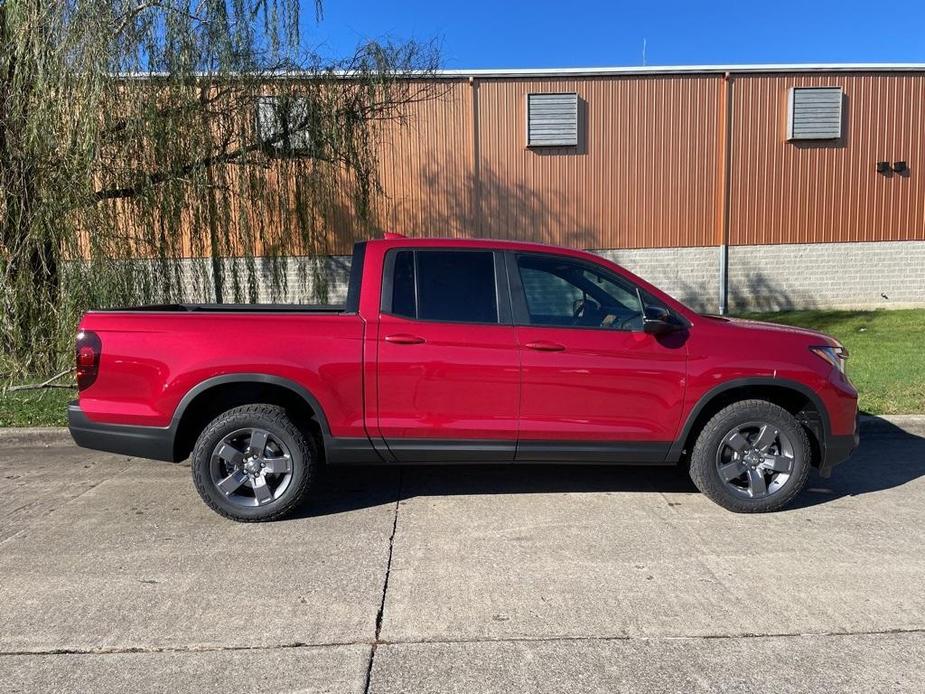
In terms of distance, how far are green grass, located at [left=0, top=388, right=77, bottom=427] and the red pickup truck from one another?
2.87 meters

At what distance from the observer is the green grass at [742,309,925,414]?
7.24 metres

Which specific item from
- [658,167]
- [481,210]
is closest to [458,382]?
[481,210]

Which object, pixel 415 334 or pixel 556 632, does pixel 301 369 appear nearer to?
pixel 415 334

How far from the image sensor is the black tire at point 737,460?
448 centimetres

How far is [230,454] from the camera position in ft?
14.3

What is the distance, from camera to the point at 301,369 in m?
4.28

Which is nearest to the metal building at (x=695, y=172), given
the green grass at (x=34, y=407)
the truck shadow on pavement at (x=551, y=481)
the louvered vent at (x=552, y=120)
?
the louvered vent at (x=552, y=120)

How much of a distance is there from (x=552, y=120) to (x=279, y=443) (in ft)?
43.3

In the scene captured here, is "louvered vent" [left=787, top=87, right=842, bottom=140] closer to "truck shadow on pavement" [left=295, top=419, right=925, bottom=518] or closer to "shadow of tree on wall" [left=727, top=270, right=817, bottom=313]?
"shadow of tree on wall" [left=727, top=270, right=817, bottom=313]

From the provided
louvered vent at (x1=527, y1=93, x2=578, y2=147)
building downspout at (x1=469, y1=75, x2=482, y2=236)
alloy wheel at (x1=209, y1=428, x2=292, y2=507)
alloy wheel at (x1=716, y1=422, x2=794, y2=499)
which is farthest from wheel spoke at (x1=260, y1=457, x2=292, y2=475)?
louvered vent at (x1=527, y1=93, x2=578, y2=147)

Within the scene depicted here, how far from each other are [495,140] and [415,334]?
12431 millimetres

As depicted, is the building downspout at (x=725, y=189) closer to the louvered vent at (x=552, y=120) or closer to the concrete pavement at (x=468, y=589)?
the louvered vent at (x=552, y=120)

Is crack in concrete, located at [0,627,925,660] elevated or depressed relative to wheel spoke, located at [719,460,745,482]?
depressed

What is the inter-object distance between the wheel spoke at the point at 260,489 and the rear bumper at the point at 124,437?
576mm
